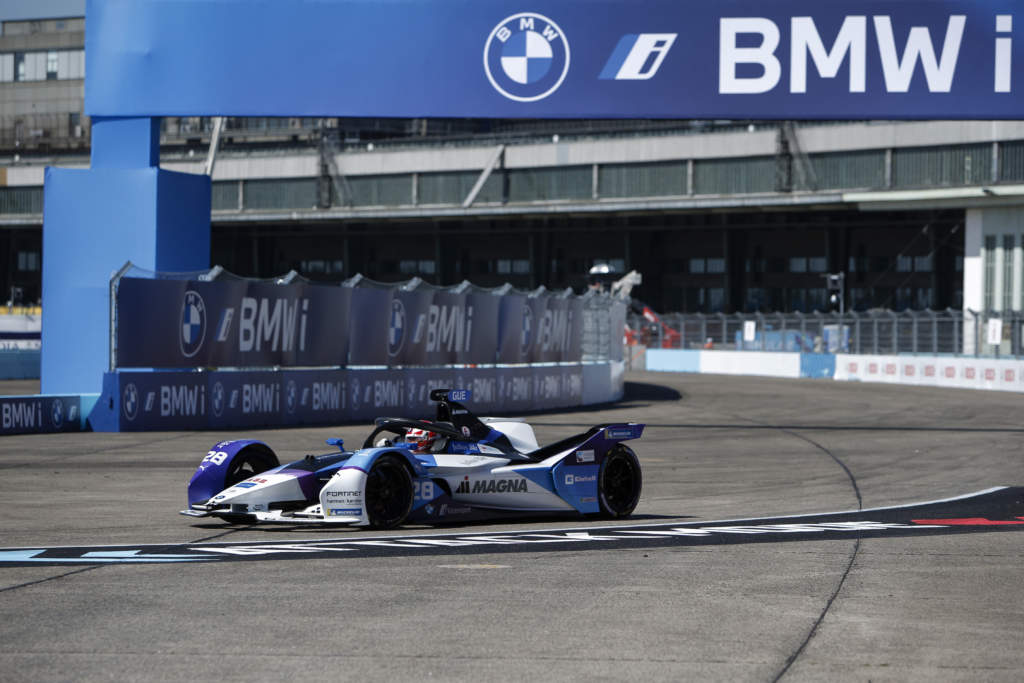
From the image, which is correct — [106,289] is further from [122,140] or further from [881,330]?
[881,330]

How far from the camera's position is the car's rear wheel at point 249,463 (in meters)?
11.4

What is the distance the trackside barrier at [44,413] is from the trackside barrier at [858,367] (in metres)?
31.9

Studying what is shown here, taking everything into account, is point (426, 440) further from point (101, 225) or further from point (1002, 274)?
point (1002, 274)

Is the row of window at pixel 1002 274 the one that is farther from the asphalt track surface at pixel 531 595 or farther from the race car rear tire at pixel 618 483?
the race car rear tire at pixel 618 483

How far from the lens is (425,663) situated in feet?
20.7

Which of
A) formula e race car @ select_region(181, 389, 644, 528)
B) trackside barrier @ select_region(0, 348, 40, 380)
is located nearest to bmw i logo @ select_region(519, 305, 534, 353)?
formula e race car @ select_region(181, 389, 644, 528)

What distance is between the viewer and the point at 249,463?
11.6 meters

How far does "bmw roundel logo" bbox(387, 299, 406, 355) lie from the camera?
26.3 metres

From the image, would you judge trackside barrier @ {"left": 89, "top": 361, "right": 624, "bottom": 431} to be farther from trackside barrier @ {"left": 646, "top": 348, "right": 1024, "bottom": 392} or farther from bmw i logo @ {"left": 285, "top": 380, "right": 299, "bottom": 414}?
trackside barrier @ {"left": 646, "top": 348, "right": 1024, "bottom": 392}

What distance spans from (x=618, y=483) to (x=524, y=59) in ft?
37.7

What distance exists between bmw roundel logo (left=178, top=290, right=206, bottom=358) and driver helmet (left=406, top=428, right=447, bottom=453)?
36.7ft

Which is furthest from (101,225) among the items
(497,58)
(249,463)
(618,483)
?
(618,483)

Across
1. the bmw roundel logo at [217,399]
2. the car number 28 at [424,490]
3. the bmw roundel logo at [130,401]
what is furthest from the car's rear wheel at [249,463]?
the bmw roundel logo at [217,399]

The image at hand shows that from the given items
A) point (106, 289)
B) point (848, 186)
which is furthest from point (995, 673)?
point (848, 186)
